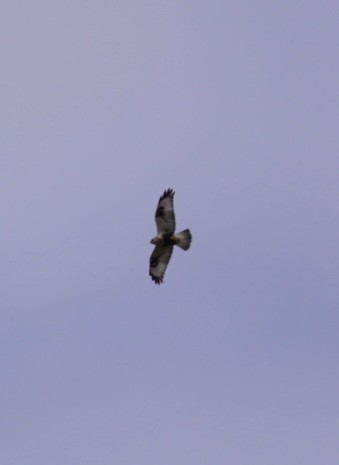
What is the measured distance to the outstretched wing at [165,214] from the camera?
96.8 meters

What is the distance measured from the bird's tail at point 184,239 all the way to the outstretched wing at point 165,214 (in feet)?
1.01

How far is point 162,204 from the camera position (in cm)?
9694

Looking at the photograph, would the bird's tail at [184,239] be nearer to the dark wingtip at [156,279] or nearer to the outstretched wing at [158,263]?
the outstretched wing at [158,263]

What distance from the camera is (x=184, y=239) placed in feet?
317

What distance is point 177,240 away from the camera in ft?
317

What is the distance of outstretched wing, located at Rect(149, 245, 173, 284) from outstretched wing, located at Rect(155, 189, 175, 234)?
39.7 inches

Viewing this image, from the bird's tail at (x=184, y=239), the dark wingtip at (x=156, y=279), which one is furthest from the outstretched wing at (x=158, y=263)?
the bird's tail at (x=184, y=239)

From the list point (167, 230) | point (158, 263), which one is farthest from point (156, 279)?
point (167, 230)

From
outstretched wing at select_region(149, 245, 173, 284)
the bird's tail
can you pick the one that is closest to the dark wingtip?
outstretched wing at select_region(149, 245, 173, 284)

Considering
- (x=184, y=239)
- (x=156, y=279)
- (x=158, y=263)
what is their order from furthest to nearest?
(x=158, y=263), (x=156, y=279), (x=184, y=239)

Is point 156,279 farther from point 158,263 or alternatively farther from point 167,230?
point 167,230

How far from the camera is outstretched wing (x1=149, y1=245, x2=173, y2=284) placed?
97.7 meters

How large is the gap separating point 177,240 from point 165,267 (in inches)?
69.1

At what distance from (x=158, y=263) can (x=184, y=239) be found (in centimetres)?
187
